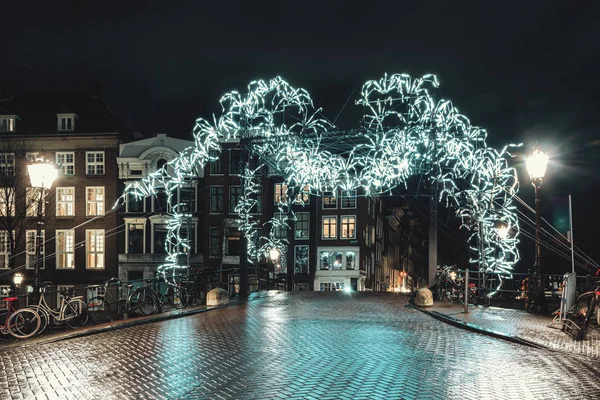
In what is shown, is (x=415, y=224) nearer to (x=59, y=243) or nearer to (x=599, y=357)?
(x=59, y=243)

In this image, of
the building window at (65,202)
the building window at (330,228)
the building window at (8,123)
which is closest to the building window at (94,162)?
the building window at (65,202)

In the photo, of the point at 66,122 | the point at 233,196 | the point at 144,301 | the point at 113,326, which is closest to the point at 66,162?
the point at 66,122

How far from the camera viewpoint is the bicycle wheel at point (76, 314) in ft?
48.2

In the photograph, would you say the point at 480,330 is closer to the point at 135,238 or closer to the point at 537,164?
the point at 537,164

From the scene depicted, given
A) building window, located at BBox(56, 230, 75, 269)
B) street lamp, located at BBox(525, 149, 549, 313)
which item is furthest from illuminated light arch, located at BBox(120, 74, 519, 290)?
building window, located at BBox(56, 230, 75, 269)

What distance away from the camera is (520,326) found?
13.9m

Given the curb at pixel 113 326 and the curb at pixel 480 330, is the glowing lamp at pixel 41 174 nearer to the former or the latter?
the curb at pixel 113 326

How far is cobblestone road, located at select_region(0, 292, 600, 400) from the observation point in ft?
25.5

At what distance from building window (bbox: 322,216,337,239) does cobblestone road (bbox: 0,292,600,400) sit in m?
38.8

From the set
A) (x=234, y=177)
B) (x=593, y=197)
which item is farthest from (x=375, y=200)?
(x=593, y=197)

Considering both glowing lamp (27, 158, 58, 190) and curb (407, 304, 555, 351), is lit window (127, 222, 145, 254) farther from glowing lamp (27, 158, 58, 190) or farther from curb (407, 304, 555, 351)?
curb (407, 304, 555, 351)

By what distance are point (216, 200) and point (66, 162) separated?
1228cm

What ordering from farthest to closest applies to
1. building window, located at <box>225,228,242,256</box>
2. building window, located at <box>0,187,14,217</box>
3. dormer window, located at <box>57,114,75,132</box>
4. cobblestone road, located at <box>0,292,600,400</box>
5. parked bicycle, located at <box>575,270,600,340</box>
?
dormer window, located at <box>57,114,75,132</box>, building window, located at <box>225,228,242,256</box>, building window, located at <box>0,187,14,217</box>, parked bicycle, located at <box>575,270,600,340</box>, cobblestone road, located at <box>0,292,600,400</box>

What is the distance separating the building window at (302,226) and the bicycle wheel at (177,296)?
111 feet
